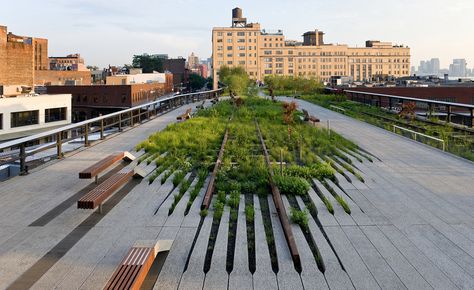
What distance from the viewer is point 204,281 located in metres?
4.36

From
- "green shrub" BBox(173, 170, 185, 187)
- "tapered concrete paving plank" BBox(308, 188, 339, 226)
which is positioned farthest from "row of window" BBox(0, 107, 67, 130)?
"tapered concrete paving plank" BBox(308, 188, 339, 226)

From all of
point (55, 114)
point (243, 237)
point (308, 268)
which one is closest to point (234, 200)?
point (243, 237)

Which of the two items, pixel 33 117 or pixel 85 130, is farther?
pixel 33 117

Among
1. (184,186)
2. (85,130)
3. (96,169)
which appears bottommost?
(184,186)

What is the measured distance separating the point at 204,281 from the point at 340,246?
6.57 feet

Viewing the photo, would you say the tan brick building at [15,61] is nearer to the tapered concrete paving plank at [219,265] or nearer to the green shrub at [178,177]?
the green shrub at [178,177]

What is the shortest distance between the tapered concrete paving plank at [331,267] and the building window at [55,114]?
46.0 metres

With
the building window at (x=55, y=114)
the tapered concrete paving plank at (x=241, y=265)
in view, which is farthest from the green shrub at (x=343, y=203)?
the building window at (x=55, y=114)

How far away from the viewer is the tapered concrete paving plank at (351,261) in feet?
14.2

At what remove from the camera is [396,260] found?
486cm

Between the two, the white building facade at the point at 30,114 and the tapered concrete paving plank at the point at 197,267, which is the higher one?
the white building facade at the point at 30,114

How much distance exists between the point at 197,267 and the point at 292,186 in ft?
11.6

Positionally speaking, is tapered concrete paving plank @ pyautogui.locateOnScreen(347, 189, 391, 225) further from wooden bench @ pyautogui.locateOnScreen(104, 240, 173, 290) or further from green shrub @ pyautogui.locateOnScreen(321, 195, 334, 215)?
wooden bench @ pyautogui.locateOnScreen(104, 240, 173, 290)

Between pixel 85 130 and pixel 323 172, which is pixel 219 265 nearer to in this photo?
pixel 323 172
